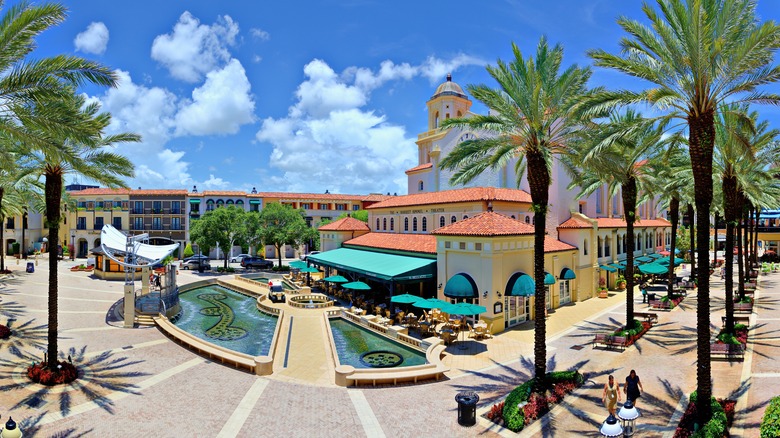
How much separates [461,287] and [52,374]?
18733 millimetres

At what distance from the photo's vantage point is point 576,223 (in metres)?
35.3

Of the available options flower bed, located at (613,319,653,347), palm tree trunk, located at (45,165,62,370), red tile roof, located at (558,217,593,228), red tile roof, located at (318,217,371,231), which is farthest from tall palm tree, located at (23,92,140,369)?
red tile roof, located at (558,217,593,228)

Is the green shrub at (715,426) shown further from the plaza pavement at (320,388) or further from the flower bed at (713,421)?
the plaza pavement at (320,388)

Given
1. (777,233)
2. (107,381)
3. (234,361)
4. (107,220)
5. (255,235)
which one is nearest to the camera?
(107,381)

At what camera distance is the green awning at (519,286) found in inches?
981

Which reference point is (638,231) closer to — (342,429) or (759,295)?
(759,295)

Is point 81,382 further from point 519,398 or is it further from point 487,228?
point 487,228

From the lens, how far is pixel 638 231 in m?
48.6

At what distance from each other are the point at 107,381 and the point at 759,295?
39673 millimetres

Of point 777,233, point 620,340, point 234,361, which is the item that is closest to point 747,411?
point 620,340

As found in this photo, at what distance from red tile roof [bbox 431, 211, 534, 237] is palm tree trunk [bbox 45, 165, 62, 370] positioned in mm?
19319

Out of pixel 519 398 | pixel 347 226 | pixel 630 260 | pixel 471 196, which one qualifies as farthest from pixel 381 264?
pixel 519 398

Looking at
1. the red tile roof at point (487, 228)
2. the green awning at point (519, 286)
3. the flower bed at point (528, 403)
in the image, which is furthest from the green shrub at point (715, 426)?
the red tile roof at point (487, 228)

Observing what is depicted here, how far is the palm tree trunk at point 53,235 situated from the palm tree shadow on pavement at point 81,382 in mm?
1259
